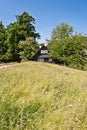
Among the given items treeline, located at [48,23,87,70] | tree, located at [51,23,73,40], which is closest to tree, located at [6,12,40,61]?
treeline, located at [48,23,87,70]

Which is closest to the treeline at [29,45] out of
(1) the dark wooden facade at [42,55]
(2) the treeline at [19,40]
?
(2) the treeline at [19,40]

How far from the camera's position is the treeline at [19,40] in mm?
→ 51094

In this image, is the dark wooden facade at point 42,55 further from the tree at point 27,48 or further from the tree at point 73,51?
the tree at point 73,51

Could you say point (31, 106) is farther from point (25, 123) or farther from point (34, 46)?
point (34, 46)

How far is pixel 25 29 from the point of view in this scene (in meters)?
56.3

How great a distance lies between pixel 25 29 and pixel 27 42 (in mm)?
7127

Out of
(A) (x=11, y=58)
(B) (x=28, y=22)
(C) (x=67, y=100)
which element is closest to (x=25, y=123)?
(C) (x=67, y=100)

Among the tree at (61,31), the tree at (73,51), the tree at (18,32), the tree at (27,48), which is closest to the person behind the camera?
the tree at (73,51)

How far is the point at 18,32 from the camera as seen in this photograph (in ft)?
180

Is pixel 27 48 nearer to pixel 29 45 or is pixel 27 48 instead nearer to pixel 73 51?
pixel 29 45

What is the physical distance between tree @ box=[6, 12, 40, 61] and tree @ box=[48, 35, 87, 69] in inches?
366

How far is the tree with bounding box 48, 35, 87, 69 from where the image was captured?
45188 mm

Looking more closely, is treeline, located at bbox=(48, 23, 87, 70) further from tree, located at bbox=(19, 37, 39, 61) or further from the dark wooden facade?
the dark wooden facade

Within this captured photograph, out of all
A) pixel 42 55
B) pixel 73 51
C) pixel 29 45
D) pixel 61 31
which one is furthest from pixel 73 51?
pixel 61 31
